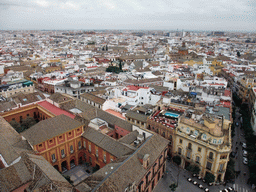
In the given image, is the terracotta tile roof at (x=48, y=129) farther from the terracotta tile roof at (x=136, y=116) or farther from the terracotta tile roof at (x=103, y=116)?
the terracotta tile roof at (x=136, y=116)

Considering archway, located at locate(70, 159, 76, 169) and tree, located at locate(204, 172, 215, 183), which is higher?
tree, located at locate(204, 172, 215, 183)

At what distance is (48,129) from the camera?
3522 cm

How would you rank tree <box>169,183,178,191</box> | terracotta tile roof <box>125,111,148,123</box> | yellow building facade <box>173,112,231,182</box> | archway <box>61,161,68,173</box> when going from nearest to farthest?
tree <box>169,183,178,191</box> < yellow building facade <box>173,112,231,182</box> < archway <box>61,161,68,173</box> < terracotta tile roof <box>125,111,148,123</box>

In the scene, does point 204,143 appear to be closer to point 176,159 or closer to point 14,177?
point 176,159

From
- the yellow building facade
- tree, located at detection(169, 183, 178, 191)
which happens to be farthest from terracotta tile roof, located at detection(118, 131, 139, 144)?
tree, located at detection(169, 183, 178, 191)

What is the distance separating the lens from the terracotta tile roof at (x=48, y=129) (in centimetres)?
3347

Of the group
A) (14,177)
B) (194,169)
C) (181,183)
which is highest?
(14,177)

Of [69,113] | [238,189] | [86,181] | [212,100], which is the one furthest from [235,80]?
[86,181]

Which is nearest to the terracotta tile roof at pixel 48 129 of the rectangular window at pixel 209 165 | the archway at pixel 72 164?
the archway at pixel 72 164

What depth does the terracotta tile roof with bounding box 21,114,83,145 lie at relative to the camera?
33469 mm

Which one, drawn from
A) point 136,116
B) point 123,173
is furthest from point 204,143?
point 123,173

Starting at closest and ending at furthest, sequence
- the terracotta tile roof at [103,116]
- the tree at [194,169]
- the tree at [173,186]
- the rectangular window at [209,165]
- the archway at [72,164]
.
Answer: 1. the tree at [173,186]
2. the rectangular window at [209,165]
3. the tree at [194,169]
4. the archway at [72,164]
5. the terracotta tile roof at [103,116]

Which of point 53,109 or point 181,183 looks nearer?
point 181,183

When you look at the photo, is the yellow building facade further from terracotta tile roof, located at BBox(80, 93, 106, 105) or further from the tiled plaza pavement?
terracotta tile roof, located at BBox(80, 93, 106, 105)
